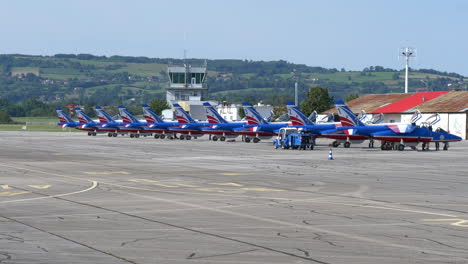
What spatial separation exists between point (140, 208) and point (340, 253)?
7.85 metres

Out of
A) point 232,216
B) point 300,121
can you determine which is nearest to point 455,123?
point 300,121

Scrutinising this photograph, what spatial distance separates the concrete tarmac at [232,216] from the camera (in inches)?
496

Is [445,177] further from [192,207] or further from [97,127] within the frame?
[97,127]

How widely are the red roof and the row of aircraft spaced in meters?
18.7

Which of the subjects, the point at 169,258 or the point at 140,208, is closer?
the point at 169,258

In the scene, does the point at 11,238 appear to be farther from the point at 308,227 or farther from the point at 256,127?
the point at 256,127

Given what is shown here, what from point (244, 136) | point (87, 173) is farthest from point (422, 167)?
point (244, 136)

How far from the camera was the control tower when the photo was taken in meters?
155

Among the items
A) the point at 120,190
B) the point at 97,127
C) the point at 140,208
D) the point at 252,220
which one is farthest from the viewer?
the point at 97,127

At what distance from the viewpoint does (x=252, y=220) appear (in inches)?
661

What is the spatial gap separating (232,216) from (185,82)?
139 meters

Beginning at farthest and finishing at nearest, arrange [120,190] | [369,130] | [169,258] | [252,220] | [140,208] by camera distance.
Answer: [369,130] < [120,190] < [140,208] < [252,220] < [169,258]

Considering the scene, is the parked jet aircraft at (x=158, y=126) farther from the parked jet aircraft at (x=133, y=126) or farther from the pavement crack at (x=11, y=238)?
the pavement crack at (x=11, y=238)

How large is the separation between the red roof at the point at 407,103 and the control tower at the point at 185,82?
209ft
